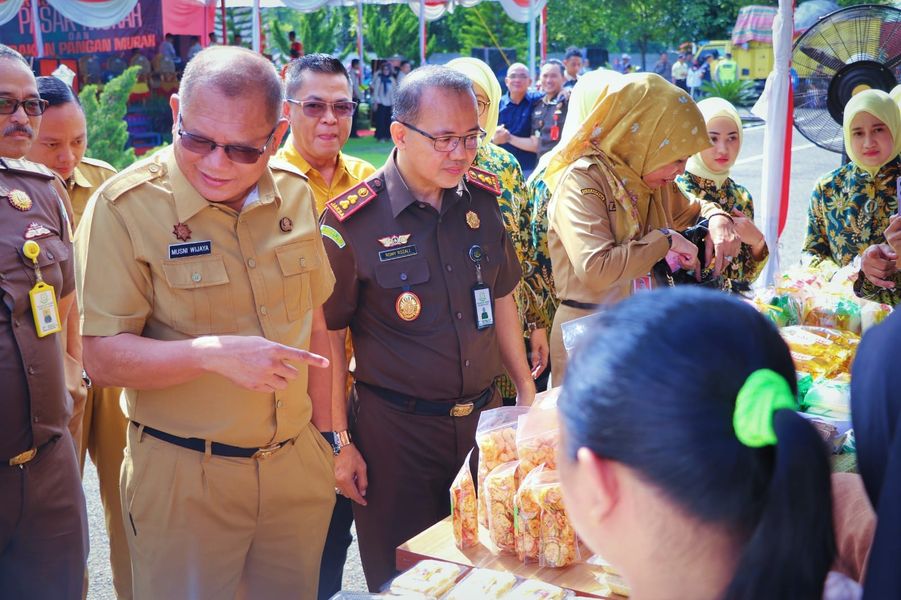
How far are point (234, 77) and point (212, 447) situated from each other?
92 centimetres

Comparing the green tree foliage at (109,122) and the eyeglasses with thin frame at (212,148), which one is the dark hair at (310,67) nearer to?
the eyeglasses with thin frame at (212,148)

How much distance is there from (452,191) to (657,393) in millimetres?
1960

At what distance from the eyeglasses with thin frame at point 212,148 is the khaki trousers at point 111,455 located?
1.33 metres

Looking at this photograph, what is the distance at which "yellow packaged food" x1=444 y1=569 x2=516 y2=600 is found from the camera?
6.25 feet

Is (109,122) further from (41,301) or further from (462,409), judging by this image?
(462,409)

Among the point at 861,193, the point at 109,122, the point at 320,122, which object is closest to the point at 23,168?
the point at 320,122

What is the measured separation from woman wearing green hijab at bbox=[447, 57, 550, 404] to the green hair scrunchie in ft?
A: 8.31

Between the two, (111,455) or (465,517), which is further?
(111,455)

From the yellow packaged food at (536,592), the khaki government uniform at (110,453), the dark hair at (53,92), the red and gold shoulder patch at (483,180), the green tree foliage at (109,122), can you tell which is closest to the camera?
the yellow packaged food at (536,592)

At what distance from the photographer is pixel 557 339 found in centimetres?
331

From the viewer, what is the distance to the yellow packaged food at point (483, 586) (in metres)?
1.91

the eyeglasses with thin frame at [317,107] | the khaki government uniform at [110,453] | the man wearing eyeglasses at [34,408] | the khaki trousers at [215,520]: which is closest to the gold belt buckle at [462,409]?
the khaki trousers at [215,520]

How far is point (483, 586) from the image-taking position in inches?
76.4

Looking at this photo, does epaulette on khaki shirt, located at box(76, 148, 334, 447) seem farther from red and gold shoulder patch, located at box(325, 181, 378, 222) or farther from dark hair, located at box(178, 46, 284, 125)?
red and gold shoulder patch, located at box(325, 181, 378, 222)
